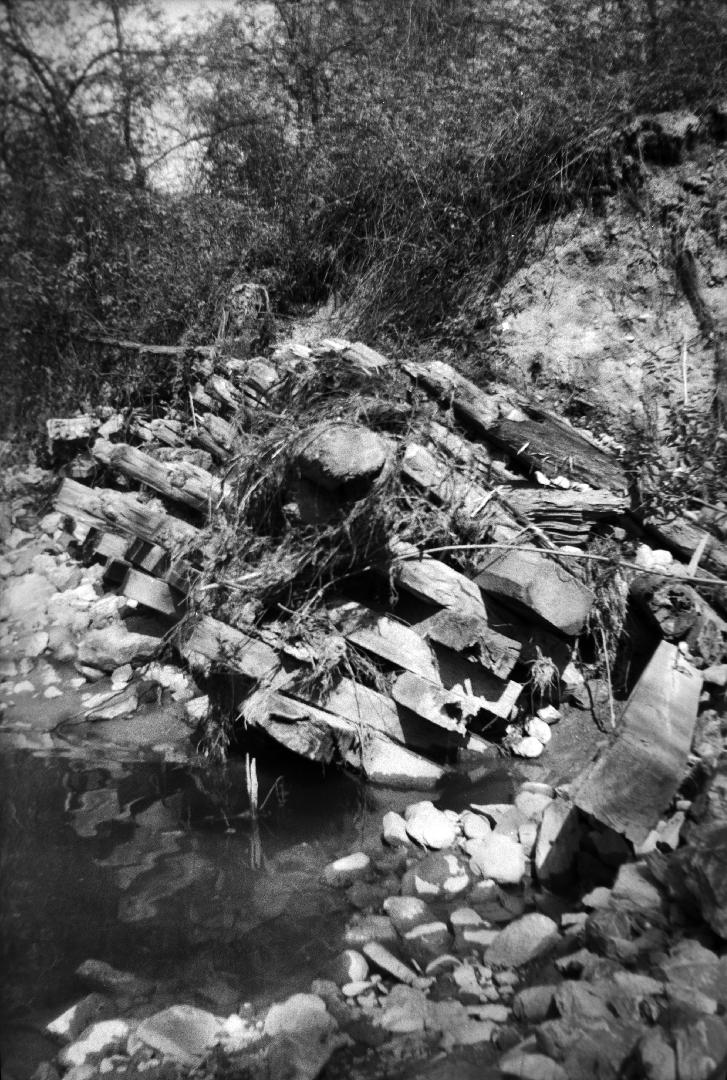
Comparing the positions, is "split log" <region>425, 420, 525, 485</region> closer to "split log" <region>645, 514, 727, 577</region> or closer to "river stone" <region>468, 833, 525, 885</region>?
"split log" <region>645, 514, 727, 577</region>

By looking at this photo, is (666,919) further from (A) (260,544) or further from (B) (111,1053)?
(A) (260,544)

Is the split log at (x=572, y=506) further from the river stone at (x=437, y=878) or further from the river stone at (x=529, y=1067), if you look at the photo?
the river stone at (x=529, y=1067)

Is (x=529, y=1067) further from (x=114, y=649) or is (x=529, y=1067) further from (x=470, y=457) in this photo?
(x=114, y=649)

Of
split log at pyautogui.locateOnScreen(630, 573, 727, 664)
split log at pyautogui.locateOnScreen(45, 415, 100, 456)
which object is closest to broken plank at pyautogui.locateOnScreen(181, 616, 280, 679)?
split log at pyautogui.locateOnScreen(630, 573, 727, 664)

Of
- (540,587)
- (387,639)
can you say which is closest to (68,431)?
(387,639)

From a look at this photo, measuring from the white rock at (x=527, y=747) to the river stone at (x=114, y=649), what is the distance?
177 cm

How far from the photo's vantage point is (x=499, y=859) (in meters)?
2.39

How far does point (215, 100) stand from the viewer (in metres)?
5.70

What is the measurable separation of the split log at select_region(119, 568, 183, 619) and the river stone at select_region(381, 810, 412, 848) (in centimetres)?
147

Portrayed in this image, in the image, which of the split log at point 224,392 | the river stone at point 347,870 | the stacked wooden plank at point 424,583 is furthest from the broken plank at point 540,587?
the split log at point 224,392

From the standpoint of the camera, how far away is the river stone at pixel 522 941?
2.00 meters

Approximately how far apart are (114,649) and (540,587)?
2.12 m

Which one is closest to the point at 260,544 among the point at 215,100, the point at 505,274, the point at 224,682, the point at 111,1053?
the point at 224,682

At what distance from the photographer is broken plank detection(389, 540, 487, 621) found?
9.99 feet
